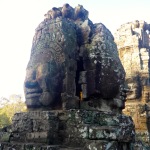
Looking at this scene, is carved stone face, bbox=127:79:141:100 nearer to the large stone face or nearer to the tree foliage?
the tree foliage

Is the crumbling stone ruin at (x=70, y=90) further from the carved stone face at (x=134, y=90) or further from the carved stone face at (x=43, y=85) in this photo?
the carved stone face at (x=134, y=90)

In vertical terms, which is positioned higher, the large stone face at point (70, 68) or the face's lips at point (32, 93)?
the large stone face at point (70, 68)

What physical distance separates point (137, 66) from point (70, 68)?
39.7 feet

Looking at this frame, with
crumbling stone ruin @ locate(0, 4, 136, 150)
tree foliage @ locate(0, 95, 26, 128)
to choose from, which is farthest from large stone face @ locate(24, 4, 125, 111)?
tree foliage @ locate(0, 95, 26, 128)

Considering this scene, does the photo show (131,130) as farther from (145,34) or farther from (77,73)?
(145,34)

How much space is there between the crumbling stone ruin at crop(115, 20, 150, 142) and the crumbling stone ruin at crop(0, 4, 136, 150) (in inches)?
388

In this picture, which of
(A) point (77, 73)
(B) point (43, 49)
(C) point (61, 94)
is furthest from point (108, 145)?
(B) point (43, 49)

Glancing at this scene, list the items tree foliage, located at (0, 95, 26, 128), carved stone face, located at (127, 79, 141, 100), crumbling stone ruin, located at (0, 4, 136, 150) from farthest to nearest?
tree foliage, located at (0, 95, 26, 128) < carved stone face, located at (127, 79, 141, 100) < crumbling stone ruin, located at (0, 4, 136, 150)

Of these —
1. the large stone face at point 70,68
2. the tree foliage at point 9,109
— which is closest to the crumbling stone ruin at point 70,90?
the large stone face at point 70,68

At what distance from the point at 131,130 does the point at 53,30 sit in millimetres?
2517

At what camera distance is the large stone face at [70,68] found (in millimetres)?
5488

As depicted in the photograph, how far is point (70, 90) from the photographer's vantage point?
5.47 m

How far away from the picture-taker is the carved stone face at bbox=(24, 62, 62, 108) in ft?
17.8

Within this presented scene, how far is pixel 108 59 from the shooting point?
18.8 ft
